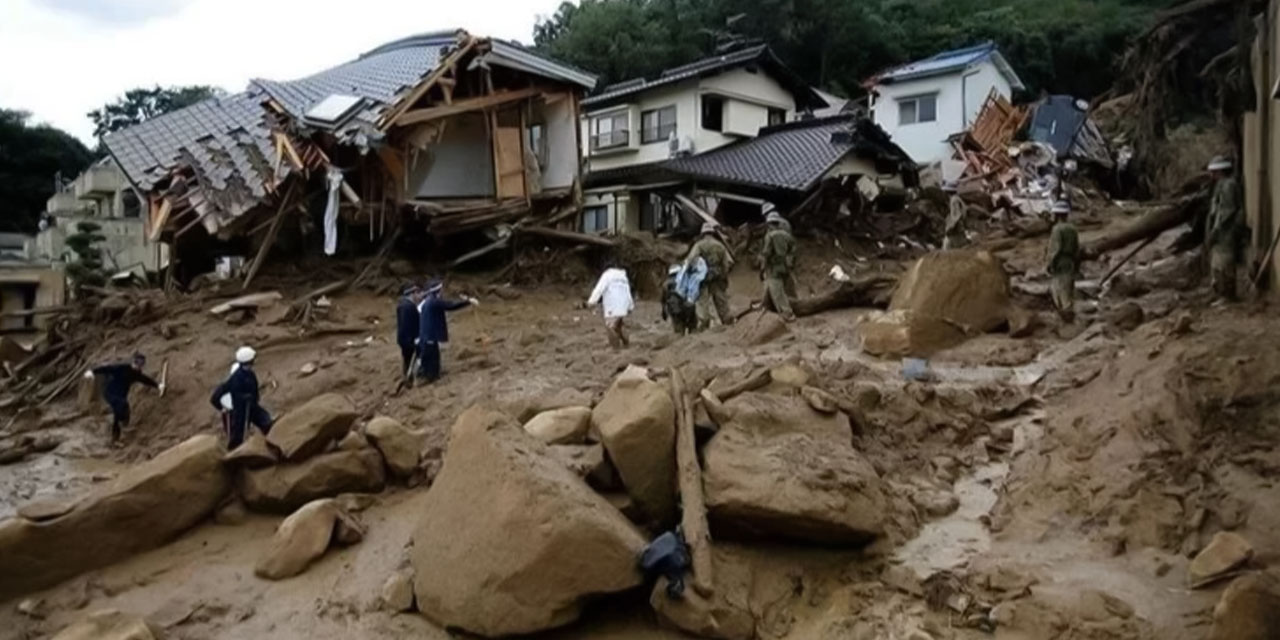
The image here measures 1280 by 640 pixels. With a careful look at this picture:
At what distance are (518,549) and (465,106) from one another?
1277cm

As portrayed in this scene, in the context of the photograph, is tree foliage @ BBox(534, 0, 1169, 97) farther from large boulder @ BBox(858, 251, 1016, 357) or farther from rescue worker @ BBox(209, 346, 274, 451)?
rescue worker @ BBox(209, 346, 274, 451)

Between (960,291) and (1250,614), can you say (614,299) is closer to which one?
(960,291)

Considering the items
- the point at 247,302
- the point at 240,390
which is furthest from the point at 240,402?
the point at 247,302

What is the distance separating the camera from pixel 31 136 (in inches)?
1543

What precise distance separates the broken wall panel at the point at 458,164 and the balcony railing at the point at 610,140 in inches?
330

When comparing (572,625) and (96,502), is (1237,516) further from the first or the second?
(96,502)

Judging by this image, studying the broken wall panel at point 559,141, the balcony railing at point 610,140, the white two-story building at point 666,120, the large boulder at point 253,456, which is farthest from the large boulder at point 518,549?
the balcony railing at point 610,140

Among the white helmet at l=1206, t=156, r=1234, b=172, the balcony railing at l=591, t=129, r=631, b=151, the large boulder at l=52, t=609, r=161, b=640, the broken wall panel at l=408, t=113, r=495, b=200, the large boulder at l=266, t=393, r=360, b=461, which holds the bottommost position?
the large boulder at l=52, t=609, r=161, b=640

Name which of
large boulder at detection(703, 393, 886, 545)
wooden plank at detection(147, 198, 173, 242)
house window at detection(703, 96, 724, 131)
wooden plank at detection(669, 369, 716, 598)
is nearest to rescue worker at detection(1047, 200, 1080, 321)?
large boulder at detection(703, 393, 886, 545)

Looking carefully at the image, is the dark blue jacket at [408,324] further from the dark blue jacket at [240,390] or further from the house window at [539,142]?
the house window at [539,142]

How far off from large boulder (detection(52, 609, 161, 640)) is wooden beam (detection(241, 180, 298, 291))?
10.2m

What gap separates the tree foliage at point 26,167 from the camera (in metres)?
38.3

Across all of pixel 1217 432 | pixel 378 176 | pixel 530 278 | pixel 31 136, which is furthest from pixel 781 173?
pixel 31 136

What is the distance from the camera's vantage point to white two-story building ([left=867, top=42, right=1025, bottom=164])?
2986cm
